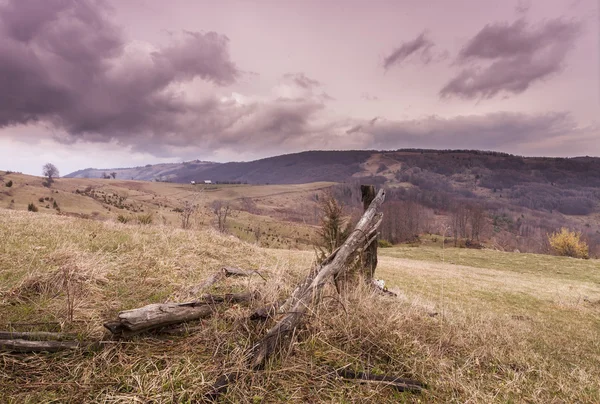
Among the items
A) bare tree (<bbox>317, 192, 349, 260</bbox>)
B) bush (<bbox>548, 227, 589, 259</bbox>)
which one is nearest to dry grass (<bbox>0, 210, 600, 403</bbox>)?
bare tree (<bbox>317, 192, 349, 260</bbox>)

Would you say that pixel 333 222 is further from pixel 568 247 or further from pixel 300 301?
pixel 568 247

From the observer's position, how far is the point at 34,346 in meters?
2.81

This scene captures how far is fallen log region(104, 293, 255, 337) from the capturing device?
304cm

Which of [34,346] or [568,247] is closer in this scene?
[34,346]

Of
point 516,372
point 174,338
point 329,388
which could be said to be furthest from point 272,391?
point 516,372

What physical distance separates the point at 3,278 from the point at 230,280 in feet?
10.9

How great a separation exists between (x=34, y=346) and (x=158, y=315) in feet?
3.46

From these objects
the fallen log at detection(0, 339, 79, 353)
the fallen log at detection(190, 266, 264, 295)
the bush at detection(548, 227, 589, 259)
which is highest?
the fallen log at detection(0, 339, 79, 353)

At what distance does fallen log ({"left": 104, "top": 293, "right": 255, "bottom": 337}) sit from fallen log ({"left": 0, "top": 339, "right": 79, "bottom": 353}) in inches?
14.8

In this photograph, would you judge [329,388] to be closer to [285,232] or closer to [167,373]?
[167,373]

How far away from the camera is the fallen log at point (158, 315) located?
9.96 feet

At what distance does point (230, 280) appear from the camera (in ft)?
17.4

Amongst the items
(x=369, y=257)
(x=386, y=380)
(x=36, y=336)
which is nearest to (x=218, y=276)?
(x=36, y=336)

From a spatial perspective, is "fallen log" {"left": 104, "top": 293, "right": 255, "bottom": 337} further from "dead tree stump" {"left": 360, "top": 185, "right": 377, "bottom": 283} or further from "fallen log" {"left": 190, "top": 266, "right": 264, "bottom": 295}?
"dead tree stump" {"left": 360, "top": 185, "right": 377, "bottom": 283}
